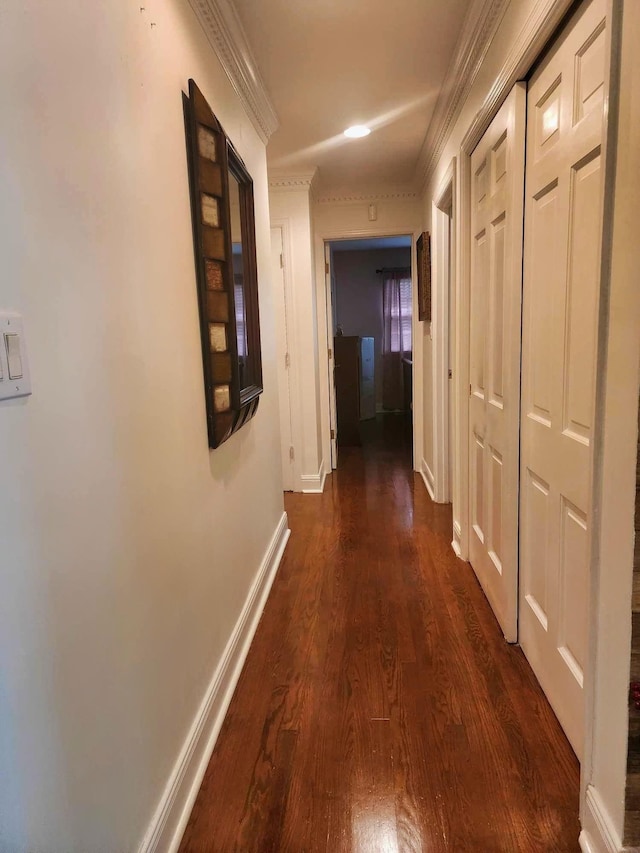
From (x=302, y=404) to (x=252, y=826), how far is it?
2.94 meters

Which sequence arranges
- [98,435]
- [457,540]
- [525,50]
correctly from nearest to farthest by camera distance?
[98,435]
[525,50]
[457,540]

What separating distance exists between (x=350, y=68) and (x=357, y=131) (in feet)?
2.36

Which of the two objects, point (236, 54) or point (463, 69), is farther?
point (463, 69)

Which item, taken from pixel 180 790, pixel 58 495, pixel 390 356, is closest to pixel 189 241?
pixel 58 495

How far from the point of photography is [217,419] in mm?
1657

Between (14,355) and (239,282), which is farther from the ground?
(239,282)

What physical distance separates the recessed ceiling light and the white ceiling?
2.0 inches

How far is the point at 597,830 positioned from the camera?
1114 millimetres

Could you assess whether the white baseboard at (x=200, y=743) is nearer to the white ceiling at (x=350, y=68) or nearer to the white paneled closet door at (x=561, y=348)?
the white paneled closet door at (x=561, y=348)

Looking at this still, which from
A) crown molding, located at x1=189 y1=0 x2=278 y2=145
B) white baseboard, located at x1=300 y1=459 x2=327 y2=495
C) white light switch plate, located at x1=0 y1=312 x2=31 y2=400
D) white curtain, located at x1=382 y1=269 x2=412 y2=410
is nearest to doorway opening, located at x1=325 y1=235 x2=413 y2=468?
white curtain, located at x1=382 y1=269 x2=412 y2=410

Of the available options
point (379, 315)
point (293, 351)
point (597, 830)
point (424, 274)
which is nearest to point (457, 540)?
point (597, 830)

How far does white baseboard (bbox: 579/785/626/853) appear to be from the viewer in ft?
3.48

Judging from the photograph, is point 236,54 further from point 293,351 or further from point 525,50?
point 293,351

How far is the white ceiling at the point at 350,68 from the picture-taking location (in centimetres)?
192
